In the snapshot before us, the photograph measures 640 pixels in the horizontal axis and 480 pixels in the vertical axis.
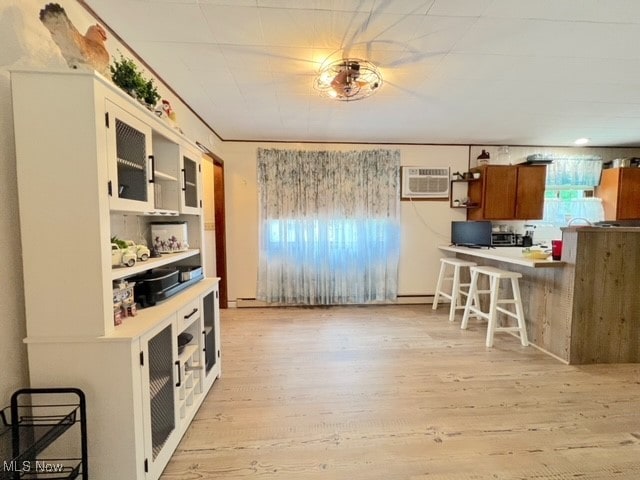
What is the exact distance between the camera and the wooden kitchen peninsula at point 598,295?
2566 millimetres

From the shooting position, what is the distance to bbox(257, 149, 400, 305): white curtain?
162 inches

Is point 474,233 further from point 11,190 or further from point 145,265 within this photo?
point 11,190

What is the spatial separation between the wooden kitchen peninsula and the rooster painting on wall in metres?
3.37

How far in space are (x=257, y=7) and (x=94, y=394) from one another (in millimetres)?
1959

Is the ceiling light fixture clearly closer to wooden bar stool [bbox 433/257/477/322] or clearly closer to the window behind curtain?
wooden bar stool [bbox 433/257/477/322]

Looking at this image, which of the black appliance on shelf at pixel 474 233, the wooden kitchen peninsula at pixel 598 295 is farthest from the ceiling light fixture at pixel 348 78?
the black appliance on shelf at pixel 474 233

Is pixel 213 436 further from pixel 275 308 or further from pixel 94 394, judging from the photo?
pixel 275 308

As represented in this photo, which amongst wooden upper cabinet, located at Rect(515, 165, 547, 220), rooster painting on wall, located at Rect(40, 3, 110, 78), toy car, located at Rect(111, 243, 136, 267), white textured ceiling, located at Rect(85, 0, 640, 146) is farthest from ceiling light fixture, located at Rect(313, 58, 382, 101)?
wooden upper cabinet, located at Rect(515, 165, 547, 220)

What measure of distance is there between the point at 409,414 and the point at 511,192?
3490mm

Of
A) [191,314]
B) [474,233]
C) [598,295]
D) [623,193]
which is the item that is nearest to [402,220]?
[474,233]

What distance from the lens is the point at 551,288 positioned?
2.81 meters

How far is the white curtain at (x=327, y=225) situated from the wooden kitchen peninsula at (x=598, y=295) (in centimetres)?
194

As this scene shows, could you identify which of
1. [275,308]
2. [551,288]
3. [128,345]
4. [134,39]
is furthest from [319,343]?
[134,39]

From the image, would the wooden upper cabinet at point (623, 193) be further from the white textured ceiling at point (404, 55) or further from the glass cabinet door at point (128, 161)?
the glass cabinet door at point (128, 161)
